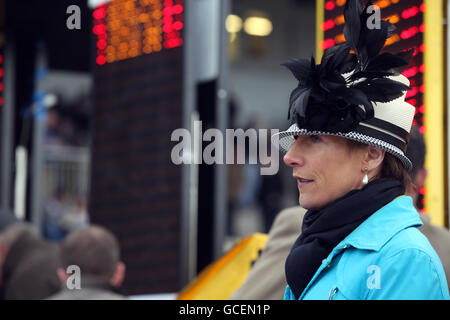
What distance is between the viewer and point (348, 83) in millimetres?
1979

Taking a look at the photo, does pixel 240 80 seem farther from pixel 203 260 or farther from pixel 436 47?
pixel 436 47

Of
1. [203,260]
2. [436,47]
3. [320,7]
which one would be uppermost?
[320,7]

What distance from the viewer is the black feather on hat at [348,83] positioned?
190 cm

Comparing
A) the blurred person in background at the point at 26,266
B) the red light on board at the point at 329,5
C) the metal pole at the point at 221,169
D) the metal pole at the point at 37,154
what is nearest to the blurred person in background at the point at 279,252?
the red light on board at the point at 329,5

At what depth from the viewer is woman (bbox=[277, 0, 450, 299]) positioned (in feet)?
5.96

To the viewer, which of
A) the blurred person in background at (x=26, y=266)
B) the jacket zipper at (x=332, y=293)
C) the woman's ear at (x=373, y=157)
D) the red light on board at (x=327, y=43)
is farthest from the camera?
the blurred person in background at (x=26, y=266)

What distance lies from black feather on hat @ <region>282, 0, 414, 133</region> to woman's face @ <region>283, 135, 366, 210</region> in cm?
6

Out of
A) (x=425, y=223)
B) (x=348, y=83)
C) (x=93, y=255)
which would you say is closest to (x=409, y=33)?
(x=425, y=223)

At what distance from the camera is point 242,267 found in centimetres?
310

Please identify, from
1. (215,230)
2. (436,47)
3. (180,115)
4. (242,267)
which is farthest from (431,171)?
(180,115)

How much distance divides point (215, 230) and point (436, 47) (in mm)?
1897

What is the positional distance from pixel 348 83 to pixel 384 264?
55 cm

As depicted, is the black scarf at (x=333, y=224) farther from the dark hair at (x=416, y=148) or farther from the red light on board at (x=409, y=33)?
the red light on board at (x=409, y=33)

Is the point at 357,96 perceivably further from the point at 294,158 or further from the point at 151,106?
the point at 151,106
